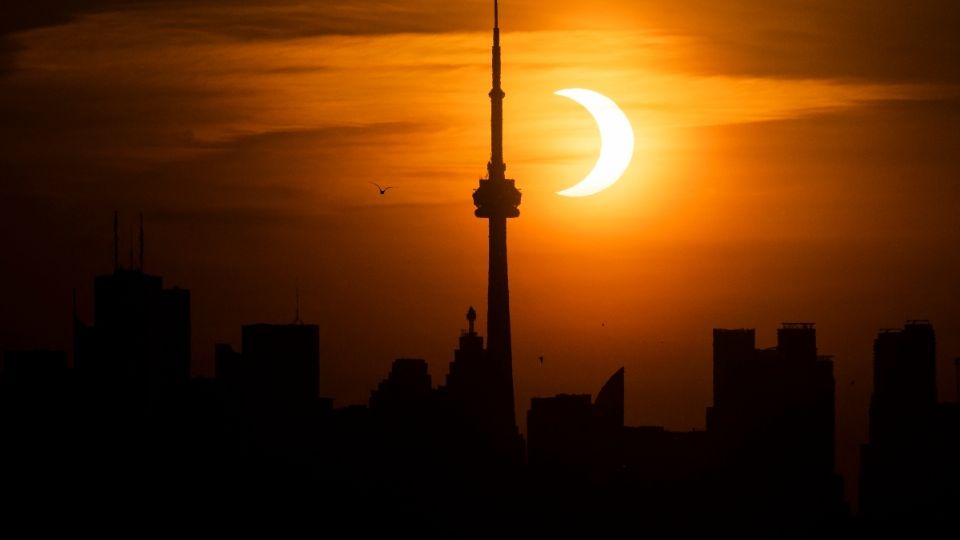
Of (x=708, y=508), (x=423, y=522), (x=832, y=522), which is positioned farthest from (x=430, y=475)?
(x=832, y=522)

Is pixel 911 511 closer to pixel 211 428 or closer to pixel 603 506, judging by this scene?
pixel 603 506

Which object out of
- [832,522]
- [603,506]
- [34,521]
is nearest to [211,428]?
[34,521]

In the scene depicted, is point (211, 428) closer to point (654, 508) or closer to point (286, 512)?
point (286, 512)

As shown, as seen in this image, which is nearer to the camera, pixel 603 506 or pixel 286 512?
pixel 286 512

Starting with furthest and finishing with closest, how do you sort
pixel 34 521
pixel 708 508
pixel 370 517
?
pixel 708 508
pixel 370 517
pixel 34 521

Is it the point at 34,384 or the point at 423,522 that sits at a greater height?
the point at 34,384

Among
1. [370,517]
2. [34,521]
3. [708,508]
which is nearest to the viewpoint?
[34,521]

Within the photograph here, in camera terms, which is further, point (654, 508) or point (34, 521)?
point (654, 508)

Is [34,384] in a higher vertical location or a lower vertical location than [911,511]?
higher
